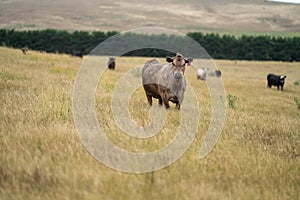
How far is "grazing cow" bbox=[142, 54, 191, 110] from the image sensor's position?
37.0 ft

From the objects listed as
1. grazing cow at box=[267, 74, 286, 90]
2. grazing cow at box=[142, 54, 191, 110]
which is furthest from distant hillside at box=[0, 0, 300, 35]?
grazing cow at box=[142, 54, 191, 110]

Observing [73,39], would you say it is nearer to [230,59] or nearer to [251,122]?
[230,59]

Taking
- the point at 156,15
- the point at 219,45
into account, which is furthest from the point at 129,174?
the point at 156,15

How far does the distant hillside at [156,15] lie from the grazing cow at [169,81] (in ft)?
262

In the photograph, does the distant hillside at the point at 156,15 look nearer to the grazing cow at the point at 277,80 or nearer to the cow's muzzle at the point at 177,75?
the grazing cow at the point at 277,80

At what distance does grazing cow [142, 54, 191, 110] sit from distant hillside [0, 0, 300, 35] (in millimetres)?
79942

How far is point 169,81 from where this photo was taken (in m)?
11.7

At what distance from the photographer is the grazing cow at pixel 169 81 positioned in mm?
11273

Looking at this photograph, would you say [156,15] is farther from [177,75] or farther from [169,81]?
[177,75]

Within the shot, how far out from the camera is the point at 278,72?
47812 millimetres

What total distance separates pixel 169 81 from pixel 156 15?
367 ft

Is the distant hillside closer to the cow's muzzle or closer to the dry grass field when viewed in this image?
the cow's muzzle

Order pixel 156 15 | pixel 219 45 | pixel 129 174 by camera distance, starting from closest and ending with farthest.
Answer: pixel 129 174 < pixel 219 45 < pixel 156 15

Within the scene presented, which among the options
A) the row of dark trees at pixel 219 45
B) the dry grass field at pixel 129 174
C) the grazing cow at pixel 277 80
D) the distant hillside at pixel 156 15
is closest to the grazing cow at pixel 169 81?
the dry grass field at pixel 129 174
